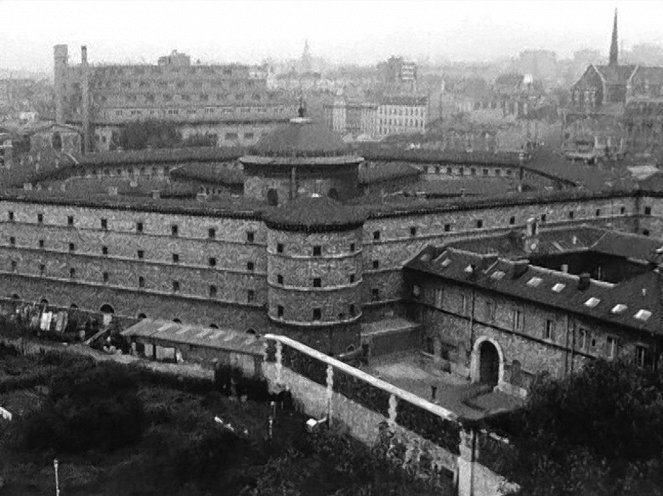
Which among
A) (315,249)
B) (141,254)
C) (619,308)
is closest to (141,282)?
(141,254)

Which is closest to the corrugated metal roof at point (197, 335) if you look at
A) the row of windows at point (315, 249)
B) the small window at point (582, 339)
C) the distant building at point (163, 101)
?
the row of windows at point (315, 249)

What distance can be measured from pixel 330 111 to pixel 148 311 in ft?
437

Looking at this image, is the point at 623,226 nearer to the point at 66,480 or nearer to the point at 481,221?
the point at 481,221

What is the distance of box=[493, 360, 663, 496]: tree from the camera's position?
2803 centimetres

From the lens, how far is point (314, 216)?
4956 cm

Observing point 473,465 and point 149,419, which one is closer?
point 473,465

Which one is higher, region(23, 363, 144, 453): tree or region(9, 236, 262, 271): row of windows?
region(9, 236, 262, 271): row of windows

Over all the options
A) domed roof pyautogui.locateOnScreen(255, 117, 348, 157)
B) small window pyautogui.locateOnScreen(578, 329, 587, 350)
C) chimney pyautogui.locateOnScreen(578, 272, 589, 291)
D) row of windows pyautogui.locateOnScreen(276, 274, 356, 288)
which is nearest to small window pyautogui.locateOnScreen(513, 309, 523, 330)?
chimney pyautogui.locateOnScreen(578, 272, 589, 291)

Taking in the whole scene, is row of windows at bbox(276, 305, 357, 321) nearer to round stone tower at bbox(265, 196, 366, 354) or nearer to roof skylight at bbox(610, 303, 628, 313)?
round stone tower at bbox(265, 196, 366, 354)

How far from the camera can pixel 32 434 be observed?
1570 inches

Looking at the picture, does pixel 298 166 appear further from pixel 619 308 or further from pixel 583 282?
pixel 619 308

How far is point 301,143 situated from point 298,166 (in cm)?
184

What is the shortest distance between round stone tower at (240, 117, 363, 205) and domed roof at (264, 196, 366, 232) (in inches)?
437

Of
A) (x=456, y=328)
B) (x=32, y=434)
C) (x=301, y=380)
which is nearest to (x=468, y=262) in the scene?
(x=456, y=328)
